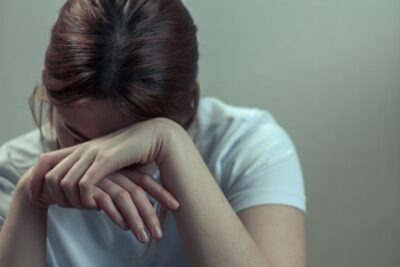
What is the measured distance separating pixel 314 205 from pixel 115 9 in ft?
2.54

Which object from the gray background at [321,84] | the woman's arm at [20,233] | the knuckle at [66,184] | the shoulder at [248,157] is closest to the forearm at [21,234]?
the woman's arm at [20,233]

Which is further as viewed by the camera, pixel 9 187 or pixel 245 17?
pixel 245 17

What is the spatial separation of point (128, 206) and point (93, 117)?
0.41ft

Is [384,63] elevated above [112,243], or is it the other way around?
[384,63]

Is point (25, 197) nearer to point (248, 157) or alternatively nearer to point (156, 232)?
point (156, 232)

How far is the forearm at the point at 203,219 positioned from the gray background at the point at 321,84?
0.56 metres

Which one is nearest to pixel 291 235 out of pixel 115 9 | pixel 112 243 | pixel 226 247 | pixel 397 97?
pixel 226 247

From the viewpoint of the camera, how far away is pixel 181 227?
829mm

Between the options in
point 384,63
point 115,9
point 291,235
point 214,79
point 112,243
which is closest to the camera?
point 115,9

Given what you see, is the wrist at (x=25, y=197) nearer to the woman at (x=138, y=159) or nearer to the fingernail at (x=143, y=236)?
the woman at (x=138, y=159)

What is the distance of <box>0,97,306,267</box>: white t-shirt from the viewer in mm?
966

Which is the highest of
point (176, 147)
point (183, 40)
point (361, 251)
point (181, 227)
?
point (183, 40)

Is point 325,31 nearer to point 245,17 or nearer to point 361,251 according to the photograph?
point 245,17

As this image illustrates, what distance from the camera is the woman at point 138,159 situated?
2.52 feet
